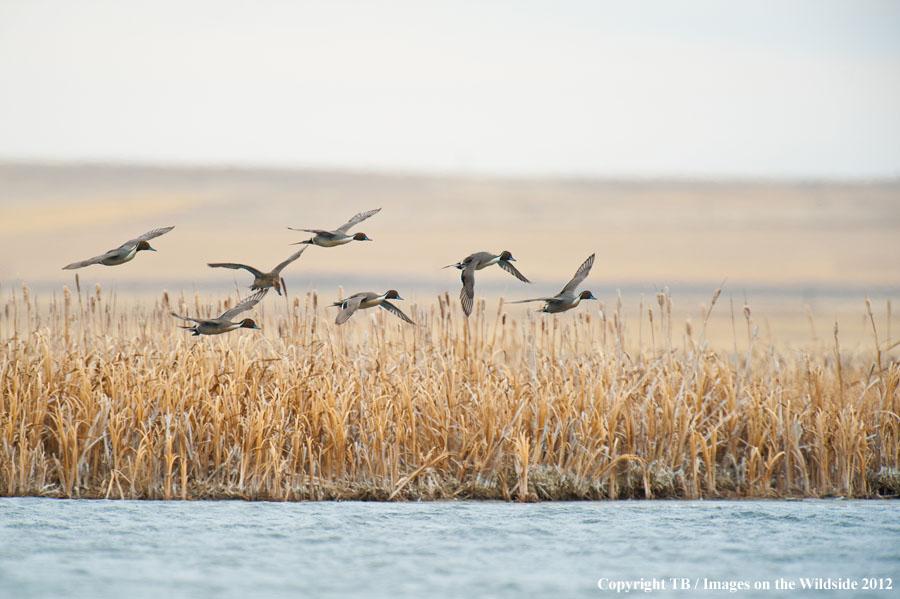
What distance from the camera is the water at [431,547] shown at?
5098mm

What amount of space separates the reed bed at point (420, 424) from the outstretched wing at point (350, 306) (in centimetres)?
203

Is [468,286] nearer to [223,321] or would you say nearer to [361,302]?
[361,302]

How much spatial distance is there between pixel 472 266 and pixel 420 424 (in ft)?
8.56

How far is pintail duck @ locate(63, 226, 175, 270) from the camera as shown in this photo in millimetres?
5559

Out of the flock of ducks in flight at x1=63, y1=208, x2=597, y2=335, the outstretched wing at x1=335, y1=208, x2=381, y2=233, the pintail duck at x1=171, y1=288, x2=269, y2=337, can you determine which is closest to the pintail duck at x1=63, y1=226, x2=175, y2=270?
the flock of ducks in flight at x1=63, y1=208, x2=597, y2=335

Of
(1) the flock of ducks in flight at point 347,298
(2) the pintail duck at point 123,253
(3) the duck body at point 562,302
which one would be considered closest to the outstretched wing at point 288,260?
(1) the flock of ducks in flight at point 347,298

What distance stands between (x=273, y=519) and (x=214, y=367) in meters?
1.87

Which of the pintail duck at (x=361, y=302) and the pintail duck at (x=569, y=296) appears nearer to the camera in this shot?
the pintail duck at (x=361, y=302)

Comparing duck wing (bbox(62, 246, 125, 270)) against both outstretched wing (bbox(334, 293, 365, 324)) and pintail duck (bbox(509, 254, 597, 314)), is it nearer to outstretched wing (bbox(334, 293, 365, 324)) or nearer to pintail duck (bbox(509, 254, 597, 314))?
outstretched wing (bbox(334, 293, 365, 324))

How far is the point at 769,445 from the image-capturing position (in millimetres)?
8008

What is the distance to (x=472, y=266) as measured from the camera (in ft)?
18.7

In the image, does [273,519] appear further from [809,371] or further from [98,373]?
[809,371]

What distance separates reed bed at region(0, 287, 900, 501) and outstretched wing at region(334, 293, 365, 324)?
6.68 feet

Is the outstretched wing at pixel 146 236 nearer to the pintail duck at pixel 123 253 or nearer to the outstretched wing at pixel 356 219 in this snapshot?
the pintail duck at pixel 123 253
